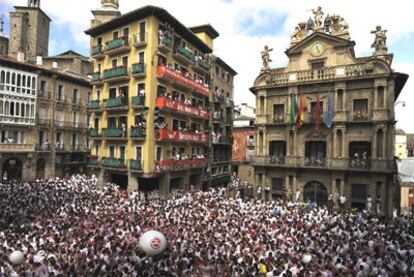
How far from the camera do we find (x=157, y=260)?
11516 mm

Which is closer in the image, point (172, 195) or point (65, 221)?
point (65, 221)

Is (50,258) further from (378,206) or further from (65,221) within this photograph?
(378,206)

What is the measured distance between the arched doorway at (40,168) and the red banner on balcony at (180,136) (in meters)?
18.5

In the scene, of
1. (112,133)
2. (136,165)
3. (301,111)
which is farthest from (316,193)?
(112,133)

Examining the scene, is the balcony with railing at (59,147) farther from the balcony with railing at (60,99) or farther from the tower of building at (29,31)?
the tower of building at (29,31)

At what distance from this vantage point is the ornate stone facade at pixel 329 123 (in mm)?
25547

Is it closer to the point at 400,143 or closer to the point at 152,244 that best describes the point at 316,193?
the point at 152,244

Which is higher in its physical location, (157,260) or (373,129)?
(373,129)

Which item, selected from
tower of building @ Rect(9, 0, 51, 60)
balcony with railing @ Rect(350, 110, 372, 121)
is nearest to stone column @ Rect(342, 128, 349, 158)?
balcony with railing @ Rect(350, 110, 372, 121)

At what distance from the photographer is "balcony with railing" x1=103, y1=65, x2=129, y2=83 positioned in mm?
28875

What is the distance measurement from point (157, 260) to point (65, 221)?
23.8 feet

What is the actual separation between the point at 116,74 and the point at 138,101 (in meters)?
4.16

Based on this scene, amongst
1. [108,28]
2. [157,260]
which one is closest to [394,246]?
[157,260]

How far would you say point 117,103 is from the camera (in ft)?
95.6
